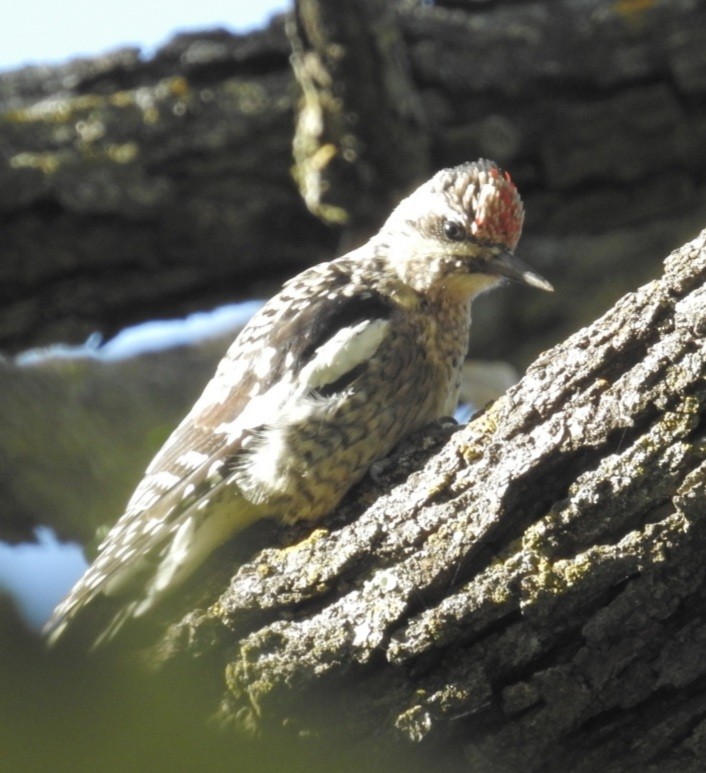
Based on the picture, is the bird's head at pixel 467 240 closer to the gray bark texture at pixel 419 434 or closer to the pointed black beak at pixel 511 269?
the pointed black beak at pixel 511 269

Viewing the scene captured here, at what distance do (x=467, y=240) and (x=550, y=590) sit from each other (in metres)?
2.08

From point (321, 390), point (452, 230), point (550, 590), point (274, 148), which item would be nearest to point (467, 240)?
point (452, 230)

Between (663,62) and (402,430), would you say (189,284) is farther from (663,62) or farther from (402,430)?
(663,62)

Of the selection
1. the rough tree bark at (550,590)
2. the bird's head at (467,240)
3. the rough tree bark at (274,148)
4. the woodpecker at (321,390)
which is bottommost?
the rough tree bark at (550,590)

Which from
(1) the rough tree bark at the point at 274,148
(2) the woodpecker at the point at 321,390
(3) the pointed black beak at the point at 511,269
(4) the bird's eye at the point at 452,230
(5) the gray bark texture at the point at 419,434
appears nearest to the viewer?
(5) the gray bark texture at the point at 419,434

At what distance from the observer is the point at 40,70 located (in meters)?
5.12

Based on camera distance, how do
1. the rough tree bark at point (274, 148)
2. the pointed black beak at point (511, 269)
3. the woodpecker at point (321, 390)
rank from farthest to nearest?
the rough tree bark at point (274, 148), the pointed black beak at point (511, 269), the woodpecker at point (321, 390)

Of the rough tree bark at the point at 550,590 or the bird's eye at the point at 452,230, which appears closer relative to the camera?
the rough tree bark at the point at 550,590

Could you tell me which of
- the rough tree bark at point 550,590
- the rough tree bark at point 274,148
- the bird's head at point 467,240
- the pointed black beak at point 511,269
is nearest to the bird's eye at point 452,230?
the bird's head at point 467,240

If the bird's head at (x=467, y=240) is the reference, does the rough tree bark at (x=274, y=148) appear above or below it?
above

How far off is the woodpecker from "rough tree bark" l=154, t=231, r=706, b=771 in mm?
661

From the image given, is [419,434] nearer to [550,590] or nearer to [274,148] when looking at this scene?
[550,590]

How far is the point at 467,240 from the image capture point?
13.8 ft

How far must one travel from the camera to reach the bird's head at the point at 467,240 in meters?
4.12
